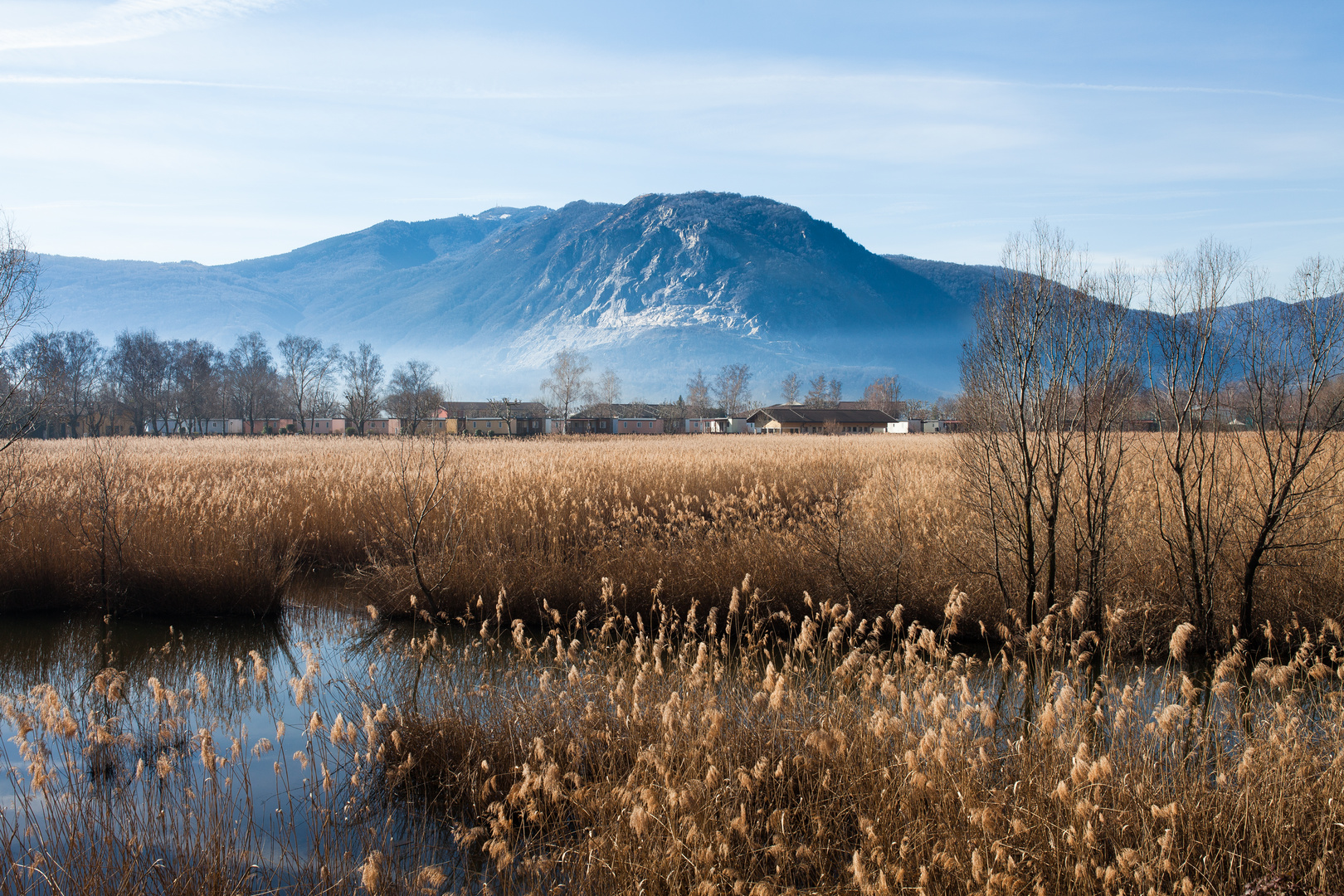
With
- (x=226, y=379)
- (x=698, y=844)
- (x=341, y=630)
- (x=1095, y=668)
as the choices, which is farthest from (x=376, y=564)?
(x=226, y=379)

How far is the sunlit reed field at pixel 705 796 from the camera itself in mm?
3490

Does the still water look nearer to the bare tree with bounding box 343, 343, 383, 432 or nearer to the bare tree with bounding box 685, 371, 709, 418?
the bare tree with bounding box 343, 343, 383, 432

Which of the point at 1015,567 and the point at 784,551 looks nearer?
the point at 1015,567

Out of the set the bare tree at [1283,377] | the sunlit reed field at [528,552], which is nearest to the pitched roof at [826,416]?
the sunlit reed field at [528,552]

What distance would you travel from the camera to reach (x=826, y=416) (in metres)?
101

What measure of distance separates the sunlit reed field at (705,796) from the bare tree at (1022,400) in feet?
8.28

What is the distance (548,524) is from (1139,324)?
8.28 m

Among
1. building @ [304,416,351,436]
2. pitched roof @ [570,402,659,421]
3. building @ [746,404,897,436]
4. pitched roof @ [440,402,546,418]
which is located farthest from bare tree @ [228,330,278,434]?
building @ [746,404,897,436]

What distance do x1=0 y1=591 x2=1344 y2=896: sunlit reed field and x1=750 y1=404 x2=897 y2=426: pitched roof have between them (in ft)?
307

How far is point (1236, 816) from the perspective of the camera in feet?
13.2

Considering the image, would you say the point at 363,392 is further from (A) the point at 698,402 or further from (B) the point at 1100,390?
(B) the point at 1100,390

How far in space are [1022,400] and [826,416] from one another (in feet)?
309

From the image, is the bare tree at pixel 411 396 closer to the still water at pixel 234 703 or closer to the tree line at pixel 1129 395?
the still water at pixel 234 703

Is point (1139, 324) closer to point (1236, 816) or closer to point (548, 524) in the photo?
point (1236, 816)
